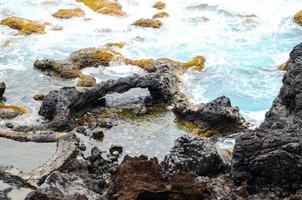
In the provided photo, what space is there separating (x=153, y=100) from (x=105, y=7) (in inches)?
884

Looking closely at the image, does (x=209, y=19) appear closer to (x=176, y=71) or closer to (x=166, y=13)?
(x=166, y=13)

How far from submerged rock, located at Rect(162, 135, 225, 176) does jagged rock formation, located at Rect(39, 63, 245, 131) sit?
7777 mm

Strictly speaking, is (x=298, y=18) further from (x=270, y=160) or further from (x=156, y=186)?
(x=156, y=186)

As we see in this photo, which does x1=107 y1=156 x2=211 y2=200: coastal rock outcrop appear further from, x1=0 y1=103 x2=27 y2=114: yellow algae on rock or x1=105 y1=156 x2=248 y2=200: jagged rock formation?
x1=0 y1=103 x2=27 y2=114: yellow algae on rock

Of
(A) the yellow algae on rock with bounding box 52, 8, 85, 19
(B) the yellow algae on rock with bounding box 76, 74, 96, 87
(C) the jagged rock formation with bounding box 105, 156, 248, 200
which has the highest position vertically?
(C) the jagged rock formation with bounding box 105, 156, 248, 200

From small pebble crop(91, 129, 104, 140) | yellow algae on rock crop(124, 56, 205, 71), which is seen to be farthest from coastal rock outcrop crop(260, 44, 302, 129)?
yellow algae on rock crop(124, 56, 205, 71)

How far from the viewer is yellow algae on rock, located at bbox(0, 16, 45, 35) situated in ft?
178

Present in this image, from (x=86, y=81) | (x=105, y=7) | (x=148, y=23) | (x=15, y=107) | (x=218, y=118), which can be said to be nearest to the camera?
(x=218, y=118)

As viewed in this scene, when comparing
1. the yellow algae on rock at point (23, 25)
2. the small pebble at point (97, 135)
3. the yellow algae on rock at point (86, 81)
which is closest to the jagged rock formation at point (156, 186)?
the small pebble at point (97, 135)

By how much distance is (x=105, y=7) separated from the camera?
6025 cm

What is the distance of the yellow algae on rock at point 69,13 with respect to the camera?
2279 inches

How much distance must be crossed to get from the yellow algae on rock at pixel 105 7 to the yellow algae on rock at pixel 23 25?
711cm

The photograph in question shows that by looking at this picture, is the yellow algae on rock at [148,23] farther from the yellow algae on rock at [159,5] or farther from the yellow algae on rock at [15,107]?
the yellow algae on rock at [15,107]

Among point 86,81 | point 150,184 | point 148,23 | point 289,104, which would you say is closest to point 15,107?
point 86,81
